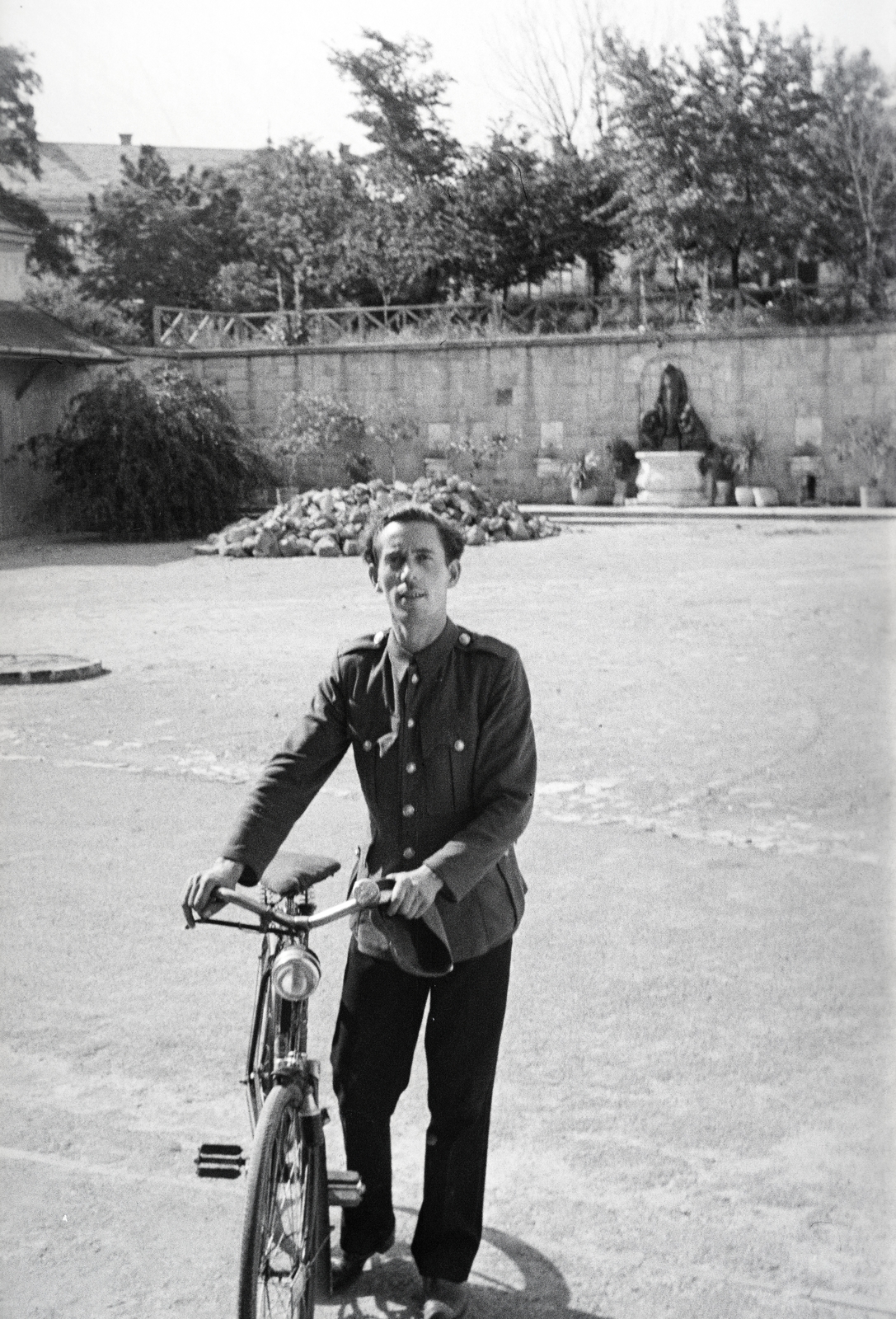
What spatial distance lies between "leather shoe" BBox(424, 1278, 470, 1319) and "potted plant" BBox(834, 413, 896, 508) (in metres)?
25.7

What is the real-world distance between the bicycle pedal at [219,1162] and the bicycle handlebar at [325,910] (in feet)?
1.46

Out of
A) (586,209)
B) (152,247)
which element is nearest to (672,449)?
(586,209)

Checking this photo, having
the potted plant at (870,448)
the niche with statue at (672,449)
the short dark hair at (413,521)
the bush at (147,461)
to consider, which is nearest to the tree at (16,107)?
the short dark hair at (413,521)

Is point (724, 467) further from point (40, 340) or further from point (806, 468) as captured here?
point (40, 340)

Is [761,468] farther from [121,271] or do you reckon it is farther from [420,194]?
[121,271]

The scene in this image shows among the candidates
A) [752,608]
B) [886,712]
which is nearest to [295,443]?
[752,608]

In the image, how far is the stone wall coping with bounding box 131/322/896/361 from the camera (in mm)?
29484

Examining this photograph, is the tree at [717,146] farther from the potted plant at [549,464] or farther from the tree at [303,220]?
the tree at [303,220]

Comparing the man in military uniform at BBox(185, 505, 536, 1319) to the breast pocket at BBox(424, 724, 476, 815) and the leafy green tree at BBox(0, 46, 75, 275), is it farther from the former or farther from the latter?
the leafy green tree at BBox(0, 46, 75, 275)

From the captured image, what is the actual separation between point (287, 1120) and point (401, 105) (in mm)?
18278

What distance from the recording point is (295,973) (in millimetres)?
2910

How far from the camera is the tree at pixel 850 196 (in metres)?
18.2

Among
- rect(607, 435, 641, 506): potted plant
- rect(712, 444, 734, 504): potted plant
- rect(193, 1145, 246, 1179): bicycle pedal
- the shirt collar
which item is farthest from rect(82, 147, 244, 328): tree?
rect(193, 1145, 246, 1179): bicycle pedal

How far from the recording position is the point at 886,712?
9570mm
